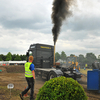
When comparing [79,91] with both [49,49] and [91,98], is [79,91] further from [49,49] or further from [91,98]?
[49,49]

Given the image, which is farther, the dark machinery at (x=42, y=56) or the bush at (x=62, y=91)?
A: the dark machinery at (x=42, y=56)

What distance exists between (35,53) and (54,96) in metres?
9.70

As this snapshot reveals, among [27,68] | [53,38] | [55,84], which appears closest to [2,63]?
[53,38]

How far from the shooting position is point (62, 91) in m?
2.71

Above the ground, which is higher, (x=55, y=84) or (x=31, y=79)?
(x=55, y=84)

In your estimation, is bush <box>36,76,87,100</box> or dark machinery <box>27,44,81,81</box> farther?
dark machinery <box>27,44,81,81</box>

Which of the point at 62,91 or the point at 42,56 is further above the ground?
the point at 42,56

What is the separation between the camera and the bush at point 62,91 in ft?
8.74

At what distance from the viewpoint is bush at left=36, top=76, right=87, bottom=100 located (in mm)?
2664

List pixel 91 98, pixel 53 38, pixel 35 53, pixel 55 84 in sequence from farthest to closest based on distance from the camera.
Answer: pixel 53 38 → pixel 35 53 → pixel 91 98 → pixel 55 84

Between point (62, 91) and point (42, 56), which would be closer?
point (62, 91)

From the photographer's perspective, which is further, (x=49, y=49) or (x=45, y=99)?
(x=49, y=49)

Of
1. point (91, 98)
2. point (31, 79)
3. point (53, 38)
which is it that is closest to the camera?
point (31, 79)

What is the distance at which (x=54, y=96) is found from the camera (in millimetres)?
2689
